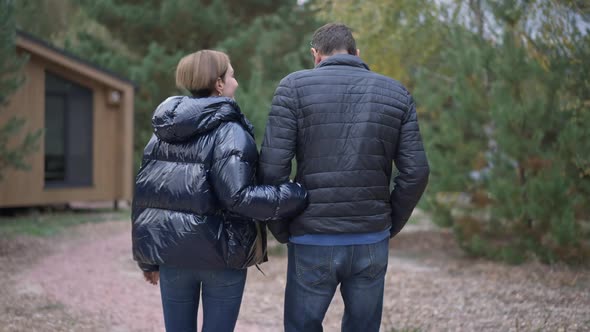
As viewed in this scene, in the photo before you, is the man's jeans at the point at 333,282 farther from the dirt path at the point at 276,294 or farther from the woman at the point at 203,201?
the dirt path at the point at 276,294

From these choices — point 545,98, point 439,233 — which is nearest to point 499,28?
point 545,98

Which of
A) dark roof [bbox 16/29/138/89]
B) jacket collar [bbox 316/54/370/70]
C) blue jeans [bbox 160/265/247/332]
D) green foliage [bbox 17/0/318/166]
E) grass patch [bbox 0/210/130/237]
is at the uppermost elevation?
green foliage [bbox 17/0/318/166]

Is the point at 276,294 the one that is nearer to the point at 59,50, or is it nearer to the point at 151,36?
the point at 59,50

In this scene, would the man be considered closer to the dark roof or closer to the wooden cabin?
the dark roof

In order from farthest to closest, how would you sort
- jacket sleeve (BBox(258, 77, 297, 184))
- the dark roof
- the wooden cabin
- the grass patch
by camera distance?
the wooden cabin → the dark roof → the grass patch → jacket sleeve (BBox(258, 77, 297, 184))

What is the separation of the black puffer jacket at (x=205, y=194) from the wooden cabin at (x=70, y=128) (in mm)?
9441

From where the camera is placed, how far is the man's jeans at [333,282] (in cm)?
270

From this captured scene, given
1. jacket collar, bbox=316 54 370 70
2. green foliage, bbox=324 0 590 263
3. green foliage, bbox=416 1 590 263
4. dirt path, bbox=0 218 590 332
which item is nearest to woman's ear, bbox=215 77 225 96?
jacket collar, bbox=316 54 370 70

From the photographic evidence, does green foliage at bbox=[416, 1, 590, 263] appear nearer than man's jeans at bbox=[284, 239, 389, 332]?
No

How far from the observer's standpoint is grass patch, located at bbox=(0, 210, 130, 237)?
9.81 metres

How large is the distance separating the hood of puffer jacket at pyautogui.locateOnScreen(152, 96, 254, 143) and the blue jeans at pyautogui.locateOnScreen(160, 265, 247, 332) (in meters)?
0.58

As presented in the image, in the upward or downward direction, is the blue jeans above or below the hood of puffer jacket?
below

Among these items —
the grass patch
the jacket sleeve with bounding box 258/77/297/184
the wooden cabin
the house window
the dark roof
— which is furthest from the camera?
the house window

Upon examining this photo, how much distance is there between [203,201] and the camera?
2637 millimetres
